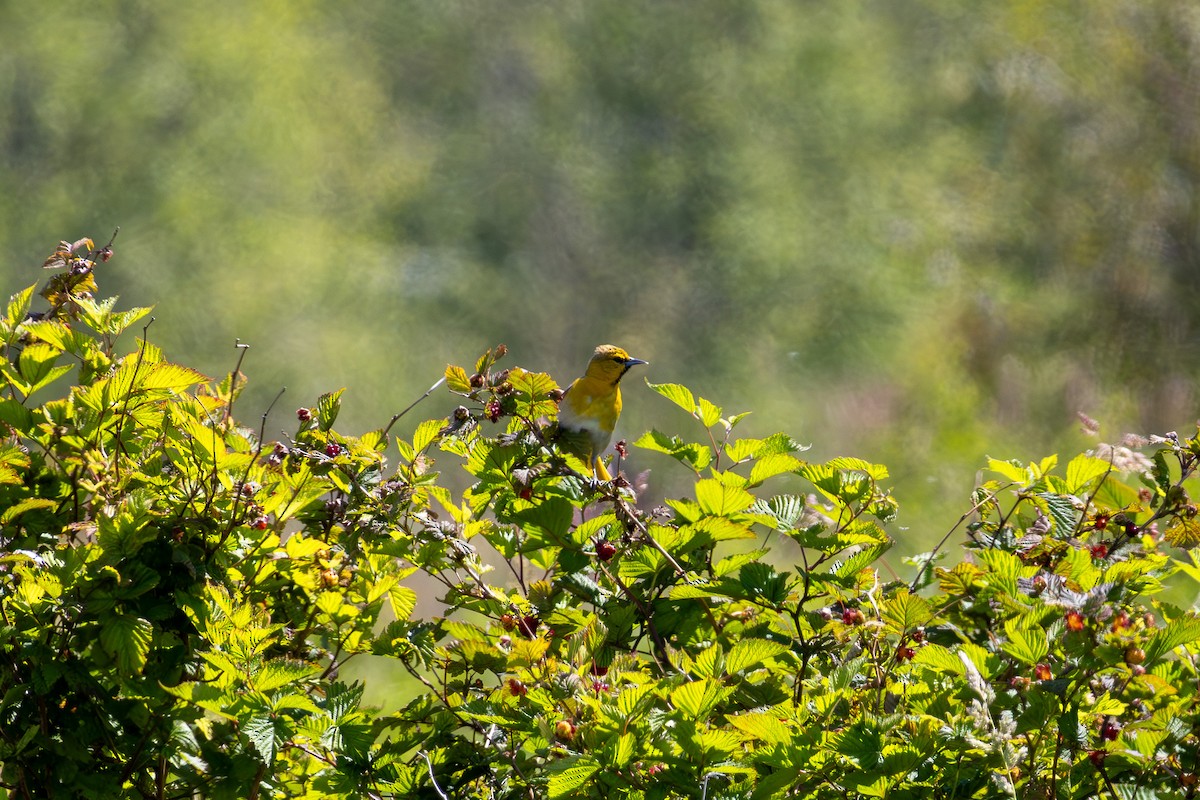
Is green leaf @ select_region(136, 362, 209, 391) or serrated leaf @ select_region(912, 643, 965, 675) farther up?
green leaf @ select_region(136, 362, 209, 391)

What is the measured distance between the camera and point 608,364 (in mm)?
2949

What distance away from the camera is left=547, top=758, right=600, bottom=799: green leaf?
4.29 ft

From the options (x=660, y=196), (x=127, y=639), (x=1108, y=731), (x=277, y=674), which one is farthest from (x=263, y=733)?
(x=660, y=196)

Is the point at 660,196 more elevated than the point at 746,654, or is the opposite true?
the point at 660,196

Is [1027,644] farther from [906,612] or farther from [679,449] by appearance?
[679,449]

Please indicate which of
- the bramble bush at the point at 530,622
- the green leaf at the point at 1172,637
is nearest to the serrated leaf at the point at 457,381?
the bramble bush at the point at 530,622

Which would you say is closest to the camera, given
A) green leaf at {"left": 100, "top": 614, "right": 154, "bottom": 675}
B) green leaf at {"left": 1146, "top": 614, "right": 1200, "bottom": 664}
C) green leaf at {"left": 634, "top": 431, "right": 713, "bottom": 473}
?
green leaf at {"left": 1146, "top": 614, "right": 1200, "bottom": 664}

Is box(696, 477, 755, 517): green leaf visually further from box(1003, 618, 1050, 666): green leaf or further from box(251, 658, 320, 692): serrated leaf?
box(251, 658, 320, 692): serrated leaf

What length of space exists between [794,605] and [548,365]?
7.54m

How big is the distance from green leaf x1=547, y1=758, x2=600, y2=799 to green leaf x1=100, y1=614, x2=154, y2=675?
55 centimetres

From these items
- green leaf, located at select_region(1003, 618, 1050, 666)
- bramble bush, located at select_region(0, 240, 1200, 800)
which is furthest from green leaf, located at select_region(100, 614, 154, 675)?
green leaf, located at select_region(1003, 618, 1050, 666)

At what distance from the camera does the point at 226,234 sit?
10.3 metres

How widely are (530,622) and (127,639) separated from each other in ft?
1.61

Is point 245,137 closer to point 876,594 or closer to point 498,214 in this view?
point 498,214
